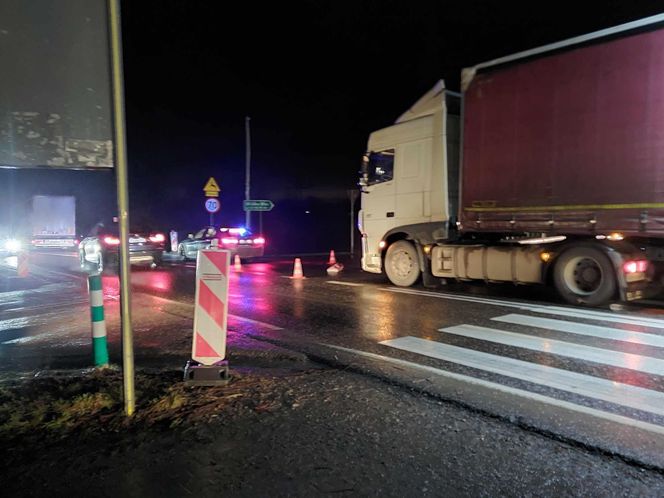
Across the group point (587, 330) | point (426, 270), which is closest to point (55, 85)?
point (587, 330)

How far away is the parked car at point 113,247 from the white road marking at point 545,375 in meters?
13.3

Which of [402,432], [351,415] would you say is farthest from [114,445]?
[402,432]

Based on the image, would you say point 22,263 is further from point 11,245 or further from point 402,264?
point 11,245

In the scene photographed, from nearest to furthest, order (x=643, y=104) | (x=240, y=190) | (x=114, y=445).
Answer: (x=114, y=445) < (x=643, y=104) < (x=240, y=190)

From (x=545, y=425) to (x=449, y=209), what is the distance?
7.00 m

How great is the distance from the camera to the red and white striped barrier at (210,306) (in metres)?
4.75

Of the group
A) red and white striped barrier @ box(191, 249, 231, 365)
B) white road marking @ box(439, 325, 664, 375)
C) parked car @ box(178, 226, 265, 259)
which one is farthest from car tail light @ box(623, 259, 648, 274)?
parked car @ box(178, 226, 265, 259)

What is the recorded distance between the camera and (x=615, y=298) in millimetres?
8391

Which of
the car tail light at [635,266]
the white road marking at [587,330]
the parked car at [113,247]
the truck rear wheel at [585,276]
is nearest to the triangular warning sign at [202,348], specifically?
the white road marking at [587,330]

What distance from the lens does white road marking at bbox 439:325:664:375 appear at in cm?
531

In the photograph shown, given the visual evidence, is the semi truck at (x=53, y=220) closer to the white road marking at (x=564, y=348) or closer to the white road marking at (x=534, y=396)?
the white road marking at (x=564, y=348)

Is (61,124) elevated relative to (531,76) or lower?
lower

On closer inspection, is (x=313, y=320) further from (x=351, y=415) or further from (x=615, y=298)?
(x=615, y=298)

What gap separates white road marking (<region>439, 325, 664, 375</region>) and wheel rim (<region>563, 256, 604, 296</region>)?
2.65 metres
